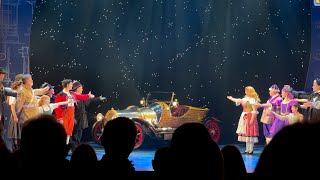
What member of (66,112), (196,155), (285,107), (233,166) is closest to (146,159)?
(66,112)

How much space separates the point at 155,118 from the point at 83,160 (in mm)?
7090

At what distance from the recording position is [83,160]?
9.05ft

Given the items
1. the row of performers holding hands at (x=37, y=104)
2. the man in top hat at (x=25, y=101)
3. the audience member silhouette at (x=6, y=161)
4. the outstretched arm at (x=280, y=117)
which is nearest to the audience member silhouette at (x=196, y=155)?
the audience member silhouette at (x=6, y=161)

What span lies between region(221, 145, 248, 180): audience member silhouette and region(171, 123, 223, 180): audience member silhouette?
0.69 meters

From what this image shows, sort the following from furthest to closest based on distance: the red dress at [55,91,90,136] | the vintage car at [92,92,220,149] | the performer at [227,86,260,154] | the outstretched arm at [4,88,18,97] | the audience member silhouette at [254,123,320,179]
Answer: the vintage car at [92,92,220,149], the performer at [227,86,260,154], the red dress at [55,91,90,136], the outstretched arm at [4,88,18,97], the audience member silhouette at [254,123,320,179]

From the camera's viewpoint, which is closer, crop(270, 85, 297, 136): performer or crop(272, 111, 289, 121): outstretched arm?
crop(272, 111, 289, 121): outstretched arm

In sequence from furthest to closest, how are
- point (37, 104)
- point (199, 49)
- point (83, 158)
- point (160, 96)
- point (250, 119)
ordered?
point (199, 49)
point (160, 96)
point (250, 119)
point (37, 104)
point (83, 158)

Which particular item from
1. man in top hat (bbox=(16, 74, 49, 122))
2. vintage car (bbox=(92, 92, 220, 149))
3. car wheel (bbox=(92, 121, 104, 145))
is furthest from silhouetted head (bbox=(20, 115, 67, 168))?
car wheel (bbox=(92, 121, 104, 145))

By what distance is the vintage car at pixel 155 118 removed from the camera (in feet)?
31.1

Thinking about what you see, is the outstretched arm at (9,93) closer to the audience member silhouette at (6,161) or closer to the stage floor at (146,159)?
the stage floor at (146,159)

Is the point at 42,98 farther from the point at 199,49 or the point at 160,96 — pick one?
the point at 199,49

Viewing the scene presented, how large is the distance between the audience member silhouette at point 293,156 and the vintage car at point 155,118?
27.7 feet

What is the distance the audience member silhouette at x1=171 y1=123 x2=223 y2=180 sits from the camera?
1.96 m

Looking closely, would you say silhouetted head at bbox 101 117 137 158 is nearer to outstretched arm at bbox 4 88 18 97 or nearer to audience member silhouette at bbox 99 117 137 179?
audience member silhouette at bbox 99 117 137 179
